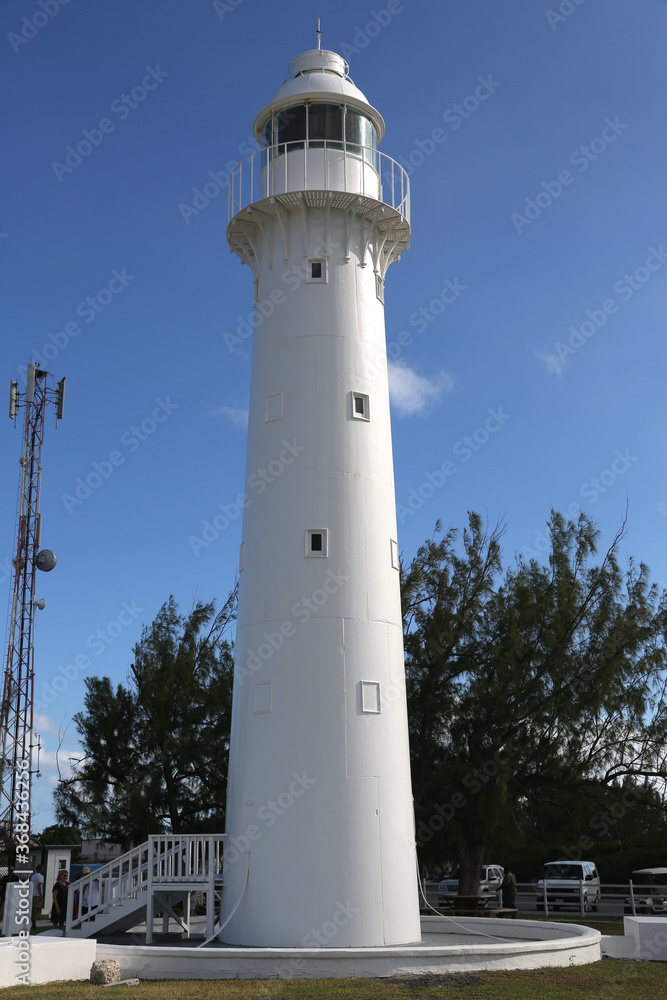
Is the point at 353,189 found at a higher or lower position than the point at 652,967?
higher

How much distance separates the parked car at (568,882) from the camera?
28656mm

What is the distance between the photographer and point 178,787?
25.0 m

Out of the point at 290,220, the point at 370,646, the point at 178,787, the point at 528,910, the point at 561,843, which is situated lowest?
the point at 528,910

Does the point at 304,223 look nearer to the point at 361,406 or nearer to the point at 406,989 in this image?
the point at 361,406

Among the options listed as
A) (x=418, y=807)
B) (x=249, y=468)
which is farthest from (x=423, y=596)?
(x=249, y=468)

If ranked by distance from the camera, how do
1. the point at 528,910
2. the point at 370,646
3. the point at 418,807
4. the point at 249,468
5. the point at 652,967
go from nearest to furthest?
the point at 652,967 < the point at 370,646 < the point at 249,468 < the point at 418,807 < the point at 528,910

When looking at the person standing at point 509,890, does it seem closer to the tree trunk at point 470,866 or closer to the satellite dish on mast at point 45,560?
the tree trunk at point 470,866

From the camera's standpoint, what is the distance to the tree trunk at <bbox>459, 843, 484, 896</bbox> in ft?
77.2

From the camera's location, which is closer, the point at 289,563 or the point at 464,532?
the point at 289,563

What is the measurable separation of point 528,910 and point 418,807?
9.33 metres

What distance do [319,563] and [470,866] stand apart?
1218cm

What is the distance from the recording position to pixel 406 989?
38.9ft

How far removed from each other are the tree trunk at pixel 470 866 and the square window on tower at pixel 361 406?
12.3m

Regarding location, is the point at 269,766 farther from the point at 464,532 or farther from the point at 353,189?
the point at 464,532
